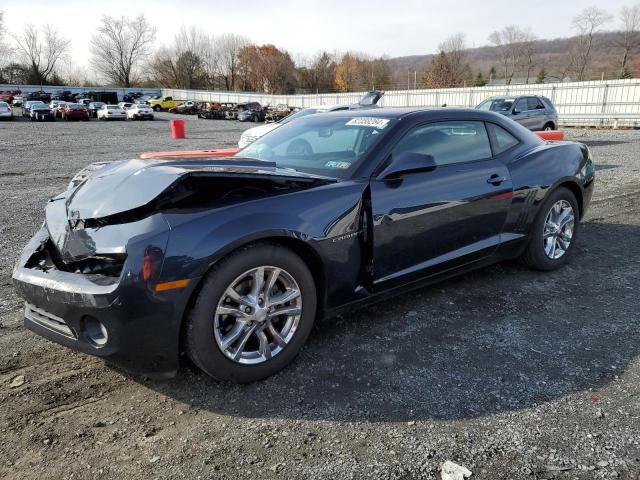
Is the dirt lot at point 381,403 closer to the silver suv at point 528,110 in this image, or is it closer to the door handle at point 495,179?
the door handle at point 495,179

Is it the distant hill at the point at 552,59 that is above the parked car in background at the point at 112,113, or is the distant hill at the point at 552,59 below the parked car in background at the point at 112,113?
above

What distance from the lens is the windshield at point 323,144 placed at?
340 centimetres

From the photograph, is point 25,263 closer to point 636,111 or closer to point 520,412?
point 520,412

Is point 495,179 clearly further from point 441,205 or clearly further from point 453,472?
point 453,472

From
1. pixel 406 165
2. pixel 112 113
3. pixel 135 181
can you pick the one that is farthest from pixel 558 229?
pixel 112 113

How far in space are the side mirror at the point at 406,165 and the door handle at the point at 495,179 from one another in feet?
2.76

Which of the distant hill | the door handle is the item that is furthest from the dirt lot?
the distant hill

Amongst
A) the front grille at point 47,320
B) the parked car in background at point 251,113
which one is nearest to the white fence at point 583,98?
the parked car in background at point 251,113

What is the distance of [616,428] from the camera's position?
241 centimetres

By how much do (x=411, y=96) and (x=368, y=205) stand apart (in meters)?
37.3

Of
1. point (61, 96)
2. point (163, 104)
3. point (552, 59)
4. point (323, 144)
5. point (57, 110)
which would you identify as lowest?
point (323, 144)

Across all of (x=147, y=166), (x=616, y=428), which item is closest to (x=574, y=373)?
(x=616, y=428)

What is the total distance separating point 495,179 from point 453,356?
5.16 feet

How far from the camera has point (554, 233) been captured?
4.57 meters
